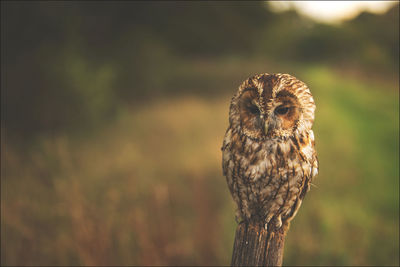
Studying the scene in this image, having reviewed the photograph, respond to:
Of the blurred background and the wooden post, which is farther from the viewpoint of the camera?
the blurred background

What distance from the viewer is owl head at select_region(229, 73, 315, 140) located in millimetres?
1213

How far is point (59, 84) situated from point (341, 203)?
5175 mm

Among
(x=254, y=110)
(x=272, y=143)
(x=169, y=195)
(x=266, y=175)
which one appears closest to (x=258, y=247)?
(x=266, y=175)

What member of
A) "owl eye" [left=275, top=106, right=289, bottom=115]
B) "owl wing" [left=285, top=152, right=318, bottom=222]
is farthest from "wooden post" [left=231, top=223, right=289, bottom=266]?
"owl eye" [left=275, top=106, right=289, bottom=115]

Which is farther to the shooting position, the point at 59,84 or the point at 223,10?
the point at 223,10

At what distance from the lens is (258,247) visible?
1253 mm

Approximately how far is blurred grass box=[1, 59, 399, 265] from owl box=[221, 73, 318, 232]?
2.31 ft

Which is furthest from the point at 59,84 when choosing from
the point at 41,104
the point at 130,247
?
the point at 130,247

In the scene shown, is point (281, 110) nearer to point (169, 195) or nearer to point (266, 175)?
point (266, 175)

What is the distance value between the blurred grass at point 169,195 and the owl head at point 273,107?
850mm

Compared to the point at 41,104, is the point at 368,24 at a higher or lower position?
higher

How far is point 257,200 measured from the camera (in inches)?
55.0

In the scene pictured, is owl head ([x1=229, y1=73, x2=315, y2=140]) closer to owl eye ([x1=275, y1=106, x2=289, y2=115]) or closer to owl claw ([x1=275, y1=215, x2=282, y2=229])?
owl eye ([x1=275, y1=106, x2=289, y2=115])

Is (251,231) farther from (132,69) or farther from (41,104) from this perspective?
(132,69)
